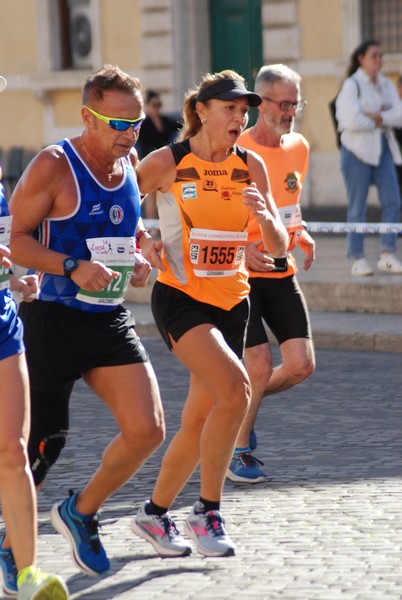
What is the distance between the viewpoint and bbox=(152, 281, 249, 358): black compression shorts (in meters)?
5.95

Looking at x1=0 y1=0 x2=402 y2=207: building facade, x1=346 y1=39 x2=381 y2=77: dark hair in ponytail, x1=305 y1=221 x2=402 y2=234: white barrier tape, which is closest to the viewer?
x1=305 y1=221 x2=402 y2=234: white barrier tape

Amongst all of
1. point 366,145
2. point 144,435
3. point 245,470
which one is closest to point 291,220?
point 245,470

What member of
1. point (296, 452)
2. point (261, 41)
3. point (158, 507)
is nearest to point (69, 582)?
point (158, 507)

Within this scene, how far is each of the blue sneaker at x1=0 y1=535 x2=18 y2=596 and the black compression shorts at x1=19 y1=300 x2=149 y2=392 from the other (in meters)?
0.67

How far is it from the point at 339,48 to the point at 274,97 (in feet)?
43.4

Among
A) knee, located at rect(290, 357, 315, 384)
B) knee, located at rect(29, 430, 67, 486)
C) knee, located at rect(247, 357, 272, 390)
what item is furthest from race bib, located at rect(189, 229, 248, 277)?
knee, located at rect(247, 357, 272, 390)

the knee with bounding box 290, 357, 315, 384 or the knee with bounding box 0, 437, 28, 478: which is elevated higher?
the knee with bounding box 0, 437, 28, 478

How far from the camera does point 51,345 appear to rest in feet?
18.3

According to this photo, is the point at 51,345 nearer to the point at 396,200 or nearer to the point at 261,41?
the point at 396,200

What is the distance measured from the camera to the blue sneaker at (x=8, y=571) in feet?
16.7

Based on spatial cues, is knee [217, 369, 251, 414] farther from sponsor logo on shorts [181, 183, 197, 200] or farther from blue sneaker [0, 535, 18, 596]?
blue sneaker [0, 535, 18, 596]

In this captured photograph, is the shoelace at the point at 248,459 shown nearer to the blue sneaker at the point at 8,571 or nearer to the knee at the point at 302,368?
the knee at the point at 302,368

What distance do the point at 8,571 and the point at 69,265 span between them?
3.50 feet

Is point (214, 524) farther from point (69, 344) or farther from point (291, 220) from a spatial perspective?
point (291, 220)
